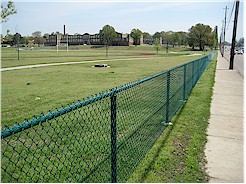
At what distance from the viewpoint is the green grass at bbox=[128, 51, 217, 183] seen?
3.59m

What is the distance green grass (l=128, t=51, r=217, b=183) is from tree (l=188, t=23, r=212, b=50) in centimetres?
10451

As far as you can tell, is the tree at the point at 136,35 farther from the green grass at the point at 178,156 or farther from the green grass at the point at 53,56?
the green grass at the point at 178,156

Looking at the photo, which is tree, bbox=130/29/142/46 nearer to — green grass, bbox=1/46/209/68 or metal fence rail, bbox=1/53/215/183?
green grass, bbox=1/46/209/68

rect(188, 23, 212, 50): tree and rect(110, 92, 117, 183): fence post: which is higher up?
rect(188, 23, 212, 50): tree

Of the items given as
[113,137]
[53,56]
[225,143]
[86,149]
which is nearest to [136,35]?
[53,56]

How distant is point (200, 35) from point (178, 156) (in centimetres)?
10924

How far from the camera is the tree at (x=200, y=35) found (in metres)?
105

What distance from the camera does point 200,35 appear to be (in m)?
106

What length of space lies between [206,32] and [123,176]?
111932mm

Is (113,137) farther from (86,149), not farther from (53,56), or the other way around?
(53,56)

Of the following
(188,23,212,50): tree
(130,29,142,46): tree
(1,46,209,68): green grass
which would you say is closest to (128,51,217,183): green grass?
(1,46,209,68): green grass

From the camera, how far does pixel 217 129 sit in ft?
18.7

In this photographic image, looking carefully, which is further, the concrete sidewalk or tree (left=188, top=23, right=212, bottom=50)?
tree (left=188, top=23, right=212, bottom=50)

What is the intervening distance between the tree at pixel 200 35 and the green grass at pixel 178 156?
105m
